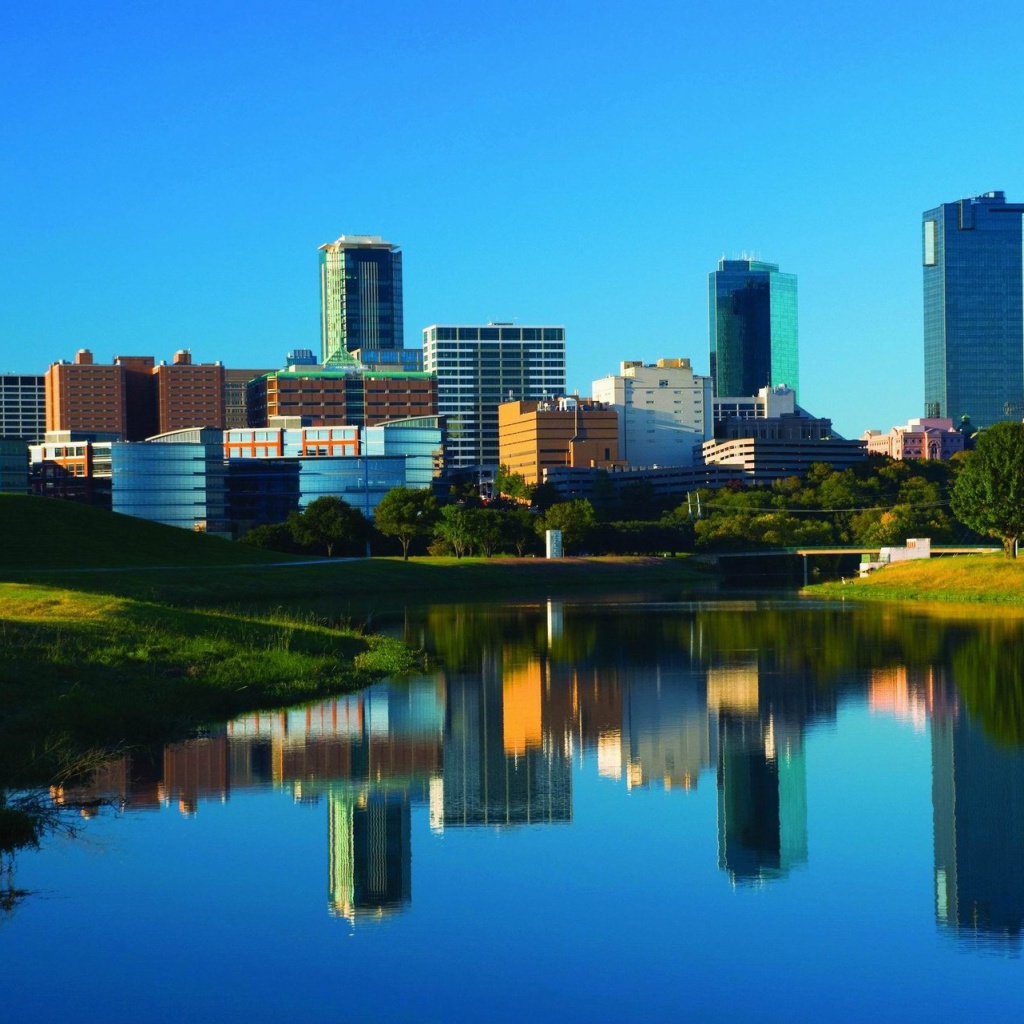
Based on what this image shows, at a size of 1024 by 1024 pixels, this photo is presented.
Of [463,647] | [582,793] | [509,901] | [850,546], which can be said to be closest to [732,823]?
[582,793]

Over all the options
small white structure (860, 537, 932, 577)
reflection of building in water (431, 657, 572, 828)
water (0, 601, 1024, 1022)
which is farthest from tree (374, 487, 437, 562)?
water (0, 601, 1024, 1022)

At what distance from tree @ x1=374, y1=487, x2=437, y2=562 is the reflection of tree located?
9529cm

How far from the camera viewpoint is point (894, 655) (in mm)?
57656

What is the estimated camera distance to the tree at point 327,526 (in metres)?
161

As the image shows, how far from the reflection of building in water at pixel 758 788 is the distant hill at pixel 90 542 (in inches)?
2594

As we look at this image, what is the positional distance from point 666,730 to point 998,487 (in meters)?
75.0

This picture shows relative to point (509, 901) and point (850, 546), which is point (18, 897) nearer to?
point (509, 901)

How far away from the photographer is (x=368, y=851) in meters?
24.5

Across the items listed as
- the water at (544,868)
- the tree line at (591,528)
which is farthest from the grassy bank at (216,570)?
the water at (544,868)

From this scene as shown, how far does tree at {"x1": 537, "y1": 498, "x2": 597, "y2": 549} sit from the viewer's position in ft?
589

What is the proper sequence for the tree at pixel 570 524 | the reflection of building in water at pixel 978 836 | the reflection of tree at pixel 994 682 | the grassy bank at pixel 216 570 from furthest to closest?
1. the tree at pixel 570 524
2. the grassy bank at pixel 216 570
3. the reflection of tree at pixel 994 682
4. the reflection of building in water at pixel 978 836

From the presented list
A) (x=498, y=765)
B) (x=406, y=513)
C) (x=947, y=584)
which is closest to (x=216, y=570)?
(x=947, y=584)

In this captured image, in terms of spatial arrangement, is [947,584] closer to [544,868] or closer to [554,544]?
[554,544]

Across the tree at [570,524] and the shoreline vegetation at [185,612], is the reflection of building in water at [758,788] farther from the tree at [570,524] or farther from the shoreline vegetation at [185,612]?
the tree at [570,524]
